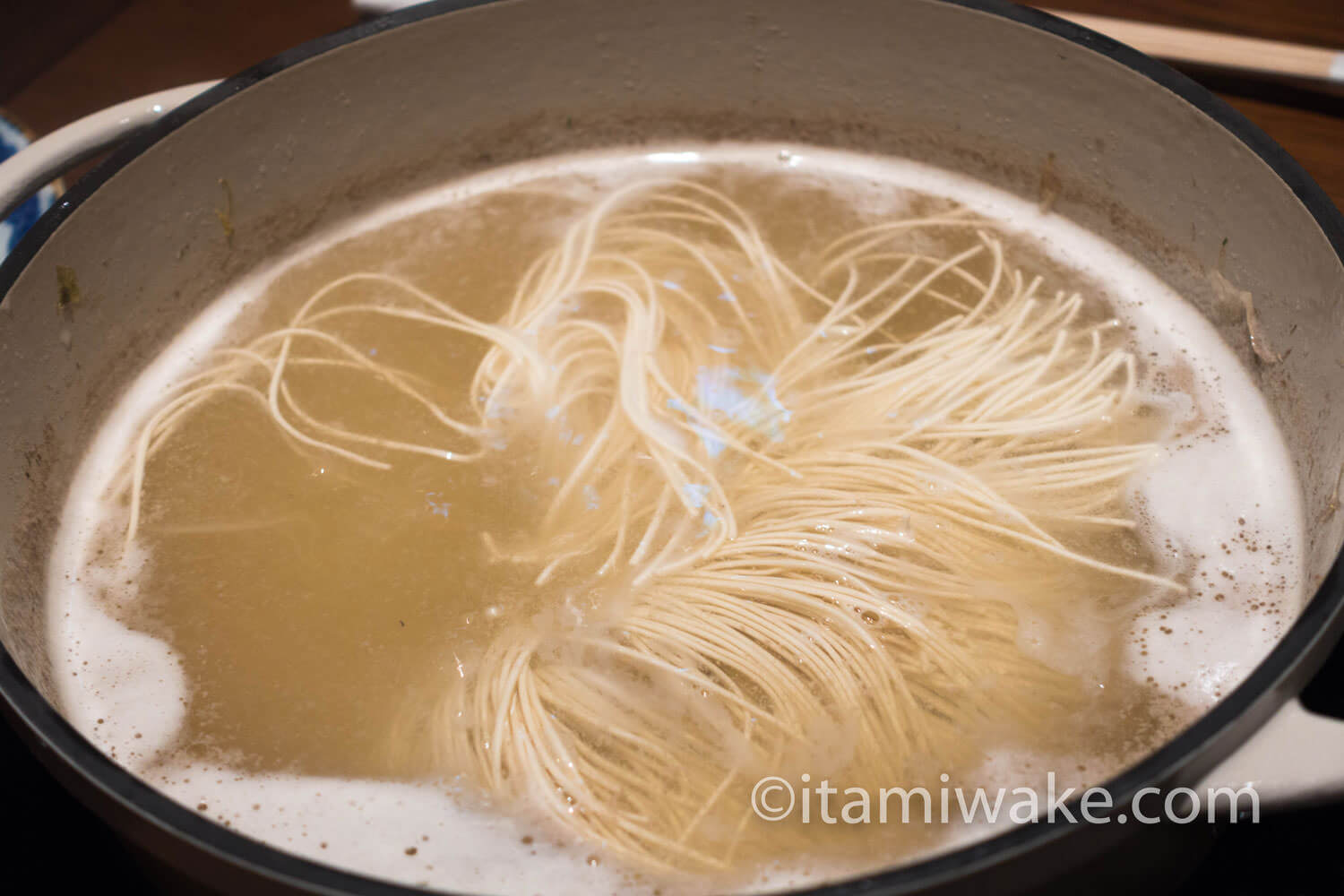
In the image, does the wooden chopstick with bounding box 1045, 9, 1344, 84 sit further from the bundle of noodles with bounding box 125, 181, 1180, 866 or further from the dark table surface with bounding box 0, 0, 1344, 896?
the bundle of noodles with bounding box 125, 181, 1180, 866

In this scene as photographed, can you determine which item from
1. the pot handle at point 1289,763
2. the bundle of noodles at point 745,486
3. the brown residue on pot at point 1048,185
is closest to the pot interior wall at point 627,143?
the brown residue on pot at point 1048,185

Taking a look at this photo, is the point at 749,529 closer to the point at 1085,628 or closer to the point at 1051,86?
the point at 1085,628

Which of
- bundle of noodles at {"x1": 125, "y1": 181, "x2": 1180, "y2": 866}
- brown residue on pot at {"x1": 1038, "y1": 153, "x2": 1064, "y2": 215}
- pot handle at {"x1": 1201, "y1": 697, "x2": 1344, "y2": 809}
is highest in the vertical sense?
brown residue on pot at {"x1": 1038, "y1": 153, "x2": 1064, "y2": 215}

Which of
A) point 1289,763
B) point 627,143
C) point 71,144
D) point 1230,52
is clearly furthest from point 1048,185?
point 71,144

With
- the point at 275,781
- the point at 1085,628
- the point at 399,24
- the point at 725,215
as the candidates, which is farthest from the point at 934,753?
the point at 399,24

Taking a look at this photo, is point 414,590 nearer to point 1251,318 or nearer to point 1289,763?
point 1289,763

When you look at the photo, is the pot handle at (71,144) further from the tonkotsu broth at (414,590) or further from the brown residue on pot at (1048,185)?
the brown residue on pot at (1048,185)

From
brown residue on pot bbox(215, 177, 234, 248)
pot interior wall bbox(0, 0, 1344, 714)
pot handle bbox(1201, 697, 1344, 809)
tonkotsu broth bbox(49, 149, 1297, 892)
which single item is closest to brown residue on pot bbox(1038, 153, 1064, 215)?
pot interior wall bbox(0, 0, 1344, 714)
